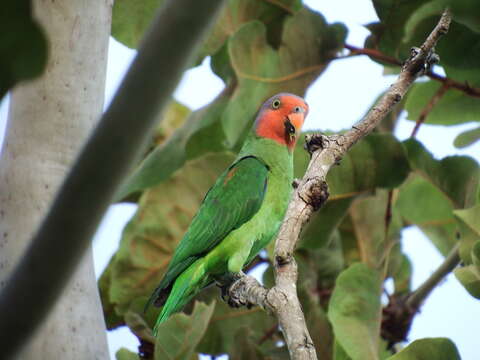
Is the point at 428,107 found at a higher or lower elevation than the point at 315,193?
higher

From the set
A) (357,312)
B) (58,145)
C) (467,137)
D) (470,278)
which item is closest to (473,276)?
(470,278)

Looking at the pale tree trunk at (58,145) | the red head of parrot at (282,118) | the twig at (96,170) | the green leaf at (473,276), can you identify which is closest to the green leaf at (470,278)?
the green leaf at (473,276)

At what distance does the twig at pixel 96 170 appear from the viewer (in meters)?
0.67

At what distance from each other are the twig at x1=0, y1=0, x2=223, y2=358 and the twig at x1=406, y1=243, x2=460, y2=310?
249 centimetres

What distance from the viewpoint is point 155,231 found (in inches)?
136

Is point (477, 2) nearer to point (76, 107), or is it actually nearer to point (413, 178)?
point (76, 107)

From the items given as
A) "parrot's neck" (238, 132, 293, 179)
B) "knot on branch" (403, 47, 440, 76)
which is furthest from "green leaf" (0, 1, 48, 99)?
"parrot's neck" (238, 132, 293, 179)

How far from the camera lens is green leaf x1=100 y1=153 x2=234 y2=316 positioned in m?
3.39

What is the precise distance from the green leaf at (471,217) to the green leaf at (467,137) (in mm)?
955

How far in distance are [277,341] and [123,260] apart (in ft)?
2.62

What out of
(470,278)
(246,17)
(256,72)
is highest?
(246,17)

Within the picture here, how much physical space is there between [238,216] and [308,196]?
127 cm

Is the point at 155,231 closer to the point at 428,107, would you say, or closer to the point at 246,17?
the point at 246,17

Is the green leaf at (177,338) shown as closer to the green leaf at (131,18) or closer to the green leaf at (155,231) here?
the green leaf at (155,231)
